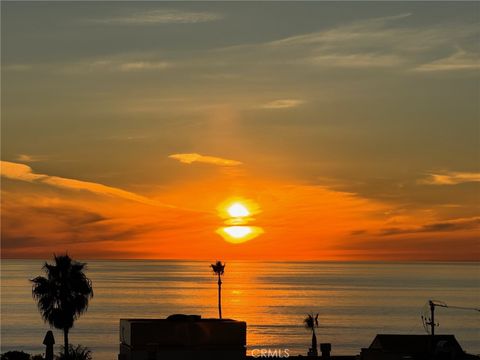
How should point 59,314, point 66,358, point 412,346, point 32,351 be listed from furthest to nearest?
point 32,351 → point 412,346 → point 59,314 → point 66,358

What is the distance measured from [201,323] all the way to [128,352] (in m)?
4.45

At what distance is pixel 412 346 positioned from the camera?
77.6 meters

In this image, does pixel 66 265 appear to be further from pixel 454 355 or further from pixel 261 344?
pixel 261 344

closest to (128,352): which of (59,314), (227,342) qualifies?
(227,342)

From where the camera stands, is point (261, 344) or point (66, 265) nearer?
point (66, 265)

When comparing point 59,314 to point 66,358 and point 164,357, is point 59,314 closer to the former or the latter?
point 66,358

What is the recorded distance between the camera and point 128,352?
56.1 metres

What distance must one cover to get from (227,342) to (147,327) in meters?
4.55

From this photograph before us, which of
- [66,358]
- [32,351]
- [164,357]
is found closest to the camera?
[164,357]

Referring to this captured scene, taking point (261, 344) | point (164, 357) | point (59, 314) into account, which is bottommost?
point (164, 357)

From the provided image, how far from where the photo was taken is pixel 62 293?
Result: 69.6 m

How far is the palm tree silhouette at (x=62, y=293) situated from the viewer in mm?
69188

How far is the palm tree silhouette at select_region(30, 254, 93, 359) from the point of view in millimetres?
69188

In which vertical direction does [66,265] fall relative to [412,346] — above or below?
above
